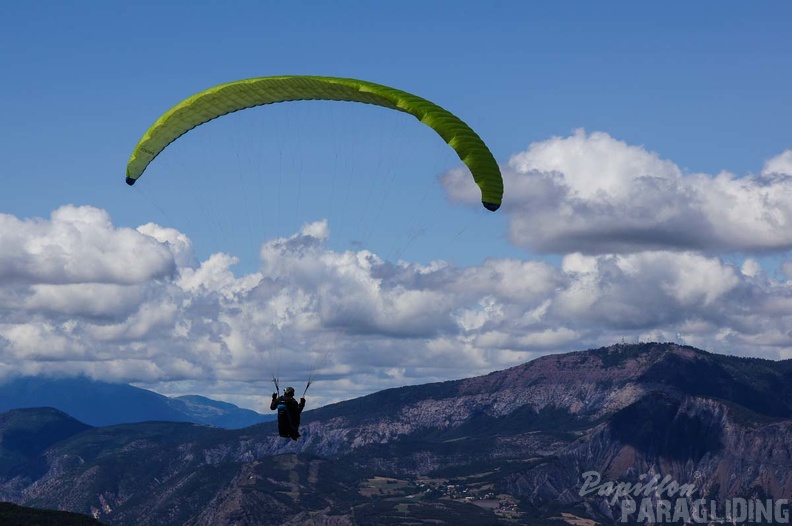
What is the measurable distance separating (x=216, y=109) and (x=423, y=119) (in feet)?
56.9

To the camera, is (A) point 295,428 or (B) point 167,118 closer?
(A) point 295,428

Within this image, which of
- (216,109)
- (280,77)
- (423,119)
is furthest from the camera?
(216,109)

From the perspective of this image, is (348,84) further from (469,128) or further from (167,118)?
(167,118)

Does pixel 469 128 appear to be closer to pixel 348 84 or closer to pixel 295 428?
pixel 348 84

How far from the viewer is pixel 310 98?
70.7 m

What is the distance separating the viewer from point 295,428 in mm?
66500

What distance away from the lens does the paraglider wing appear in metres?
62.7

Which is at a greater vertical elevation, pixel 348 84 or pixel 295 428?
pixel 348 84

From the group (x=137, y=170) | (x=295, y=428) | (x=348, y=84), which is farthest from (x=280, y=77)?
(x=295, y=428)

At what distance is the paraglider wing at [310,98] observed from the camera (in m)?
62.7

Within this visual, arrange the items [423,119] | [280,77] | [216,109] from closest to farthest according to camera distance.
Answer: [423,119], [280,77], [216,109]

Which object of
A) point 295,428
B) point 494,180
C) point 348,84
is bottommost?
point 295,428

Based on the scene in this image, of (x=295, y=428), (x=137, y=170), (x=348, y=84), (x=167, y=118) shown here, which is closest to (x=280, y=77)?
(x=348, y=84)

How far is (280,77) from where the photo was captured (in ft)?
222
